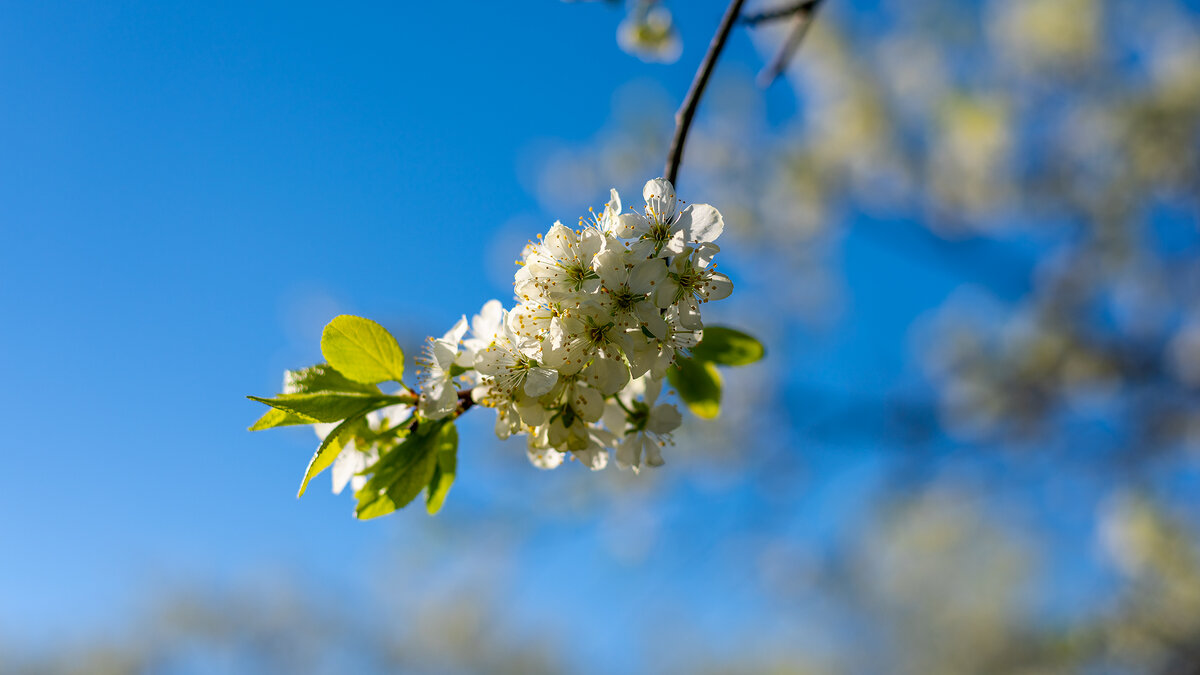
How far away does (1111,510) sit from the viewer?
23.1 feet

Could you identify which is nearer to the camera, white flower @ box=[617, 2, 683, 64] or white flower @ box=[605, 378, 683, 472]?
white flower @ box=[605, 378, 683, 472]

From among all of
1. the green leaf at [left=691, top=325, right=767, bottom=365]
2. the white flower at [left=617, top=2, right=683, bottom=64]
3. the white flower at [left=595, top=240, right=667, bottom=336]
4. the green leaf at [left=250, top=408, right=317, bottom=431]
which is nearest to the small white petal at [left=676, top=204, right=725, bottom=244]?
the white flower at [left=595, top=240, right=667, bottom=336]

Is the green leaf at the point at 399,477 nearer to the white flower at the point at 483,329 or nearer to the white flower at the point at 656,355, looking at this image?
the white flower at the point at 483,329

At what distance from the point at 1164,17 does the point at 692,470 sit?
646cm

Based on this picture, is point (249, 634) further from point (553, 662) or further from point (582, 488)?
point (582, 488)

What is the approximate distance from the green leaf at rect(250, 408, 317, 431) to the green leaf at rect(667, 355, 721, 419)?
618 mm

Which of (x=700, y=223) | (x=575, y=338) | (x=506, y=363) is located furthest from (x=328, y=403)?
(x=700, y=223)

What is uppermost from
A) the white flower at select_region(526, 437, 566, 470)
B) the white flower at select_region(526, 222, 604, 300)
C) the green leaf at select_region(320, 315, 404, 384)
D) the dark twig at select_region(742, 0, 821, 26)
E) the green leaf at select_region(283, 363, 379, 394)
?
the dark twig at select_region(742, 0, 821, 26)

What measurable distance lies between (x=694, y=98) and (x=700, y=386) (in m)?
0.50

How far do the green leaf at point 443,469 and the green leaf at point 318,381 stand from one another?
144mm

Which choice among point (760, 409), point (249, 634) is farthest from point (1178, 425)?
point (249, 634)

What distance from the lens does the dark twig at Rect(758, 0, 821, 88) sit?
5.26 ft

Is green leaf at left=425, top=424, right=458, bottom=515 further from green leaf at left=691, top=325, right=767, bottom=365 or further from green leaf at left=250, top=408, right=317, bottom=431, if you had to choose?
green leaf at left=691, top=325, right=767, bottom=365

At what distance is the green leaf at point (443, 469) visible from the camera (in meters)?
1.18
